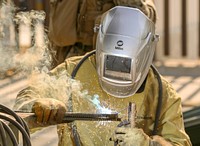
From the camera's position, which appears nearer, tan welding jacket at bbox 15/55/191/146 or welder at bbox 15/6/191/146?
welder at bbox 15/6/191/146

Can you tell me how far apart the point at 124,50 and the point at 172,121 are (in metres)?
0.36

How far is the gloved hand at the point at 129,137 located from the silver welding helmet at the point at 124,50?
180mm

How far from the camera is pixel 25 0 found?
27.9 ft

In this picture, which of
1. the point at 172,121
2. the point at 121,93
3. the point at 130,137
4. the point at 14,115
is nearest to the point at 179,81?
the point at 172,121

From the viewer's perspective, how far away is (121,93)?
2.92 metres

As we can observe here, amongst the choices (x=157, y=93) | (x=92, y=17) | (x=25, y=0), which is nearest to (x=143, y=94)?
(x=157, y=93)

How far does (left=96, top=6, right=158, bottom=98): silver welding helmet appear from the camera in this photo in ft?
9.26

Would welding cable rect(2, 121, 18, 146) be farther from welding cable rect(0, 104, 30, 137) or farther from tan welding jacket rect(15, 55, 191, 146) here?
tan welding jacket rect(15, 55, 191, 146)

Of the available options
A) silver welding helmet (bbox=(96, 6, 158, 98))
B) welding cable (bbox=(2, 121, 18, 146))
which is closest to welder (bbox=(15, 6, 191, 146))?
silver welding helmet (bbox=(96, 6, 158, 98))

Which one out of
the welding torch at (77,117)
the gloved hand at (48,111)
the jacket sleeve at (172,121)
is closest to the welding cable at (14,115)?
the welding torch at (77,117)

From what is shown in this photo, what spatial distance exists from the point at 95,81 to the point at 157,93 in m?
0.23

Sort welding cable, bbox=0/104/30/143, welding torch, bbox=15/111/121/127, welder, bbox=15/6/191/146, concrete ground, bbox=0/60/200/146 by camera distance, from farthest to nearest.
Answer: concrete ground, bbox=0/60/200/146 < welder, bbox=15/6/191/146 < welding torch, bbox=15/111/121/127 < welding cable, bbox=0/104/30/143

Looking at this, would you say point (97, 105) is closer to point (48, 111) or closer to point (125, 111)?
point (125, 111)

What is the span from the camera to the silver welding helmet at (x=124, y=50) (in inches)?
111
